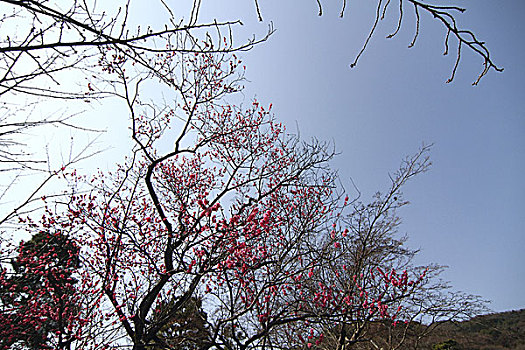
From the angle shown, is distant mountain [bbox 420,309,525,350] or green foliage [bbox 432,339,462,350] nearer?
distant mountain [bbox 420,309,525,350]

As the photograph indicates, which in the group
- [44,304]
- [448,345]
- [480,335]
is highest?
[44,304]

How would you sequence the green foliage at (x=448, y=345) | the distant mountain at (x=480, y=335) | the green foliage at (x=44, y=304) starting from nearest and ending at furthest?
the green foliage at (x=44, y=304) < the distant mountain at (x=480, y=335) < the green foliage at (x=448, y=345)

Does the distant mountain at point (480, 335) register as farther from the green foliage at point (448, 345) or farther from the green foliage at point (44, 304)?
the green foliage at point (44, 304)

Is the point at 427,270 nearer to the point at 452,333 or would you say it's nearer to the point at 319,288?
the point at 452,333

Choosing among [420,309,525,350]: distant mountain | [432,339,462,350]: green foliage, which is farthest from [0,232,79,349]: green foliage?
[432,339,462,350]: green foliage

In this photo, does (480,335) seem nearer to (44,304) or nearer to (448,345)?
(448,345)

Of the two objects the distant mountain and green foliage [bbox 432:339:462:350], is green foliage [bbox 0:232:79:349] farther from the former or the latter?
green foliage [bbox 432:339:462:350]

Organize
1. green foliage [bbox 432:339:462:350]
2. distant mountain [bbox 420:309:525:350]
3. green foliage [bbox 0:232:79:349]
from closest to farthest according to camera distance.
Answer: green foliage [bbox 0:232:79:349], distant mountain [bbox 420:309:525:350], green foliage [bbox 432:339:462:350]

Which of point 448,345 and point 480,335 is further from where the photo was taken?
point 448,345

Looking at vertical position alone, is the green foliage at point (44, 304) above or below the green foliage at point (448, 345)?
above

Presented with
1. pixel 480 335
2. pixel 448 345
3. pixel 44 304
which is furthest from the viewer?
pixel 448 345

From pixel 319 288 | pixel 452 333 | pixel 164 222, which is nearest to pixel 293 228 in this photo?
pixel 319 288

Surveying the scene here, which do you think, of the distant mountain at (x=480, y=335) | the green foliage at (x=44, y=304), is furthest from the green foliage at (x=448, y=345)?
the green foliage at (x=44, y=304)

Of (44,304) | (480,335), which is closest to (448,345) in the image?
(480,335)
